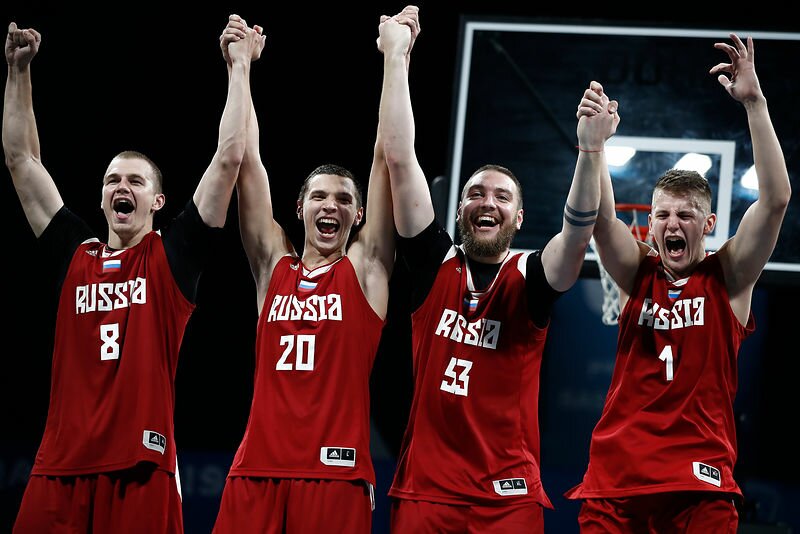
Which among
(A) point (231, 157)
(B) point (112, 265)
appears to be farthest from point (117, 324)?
(A) point (231, 157)

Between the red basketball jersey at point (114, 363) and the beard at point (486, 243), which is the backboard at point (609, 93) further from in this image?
the red basketball jersey at point (114, 363)

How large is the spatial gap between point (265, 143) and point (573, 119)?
3188 mm

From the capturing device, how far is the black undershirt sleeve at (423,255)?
3811mm

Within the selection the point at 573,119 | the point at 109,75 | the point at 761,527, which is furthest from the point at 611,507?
the point at 109,75

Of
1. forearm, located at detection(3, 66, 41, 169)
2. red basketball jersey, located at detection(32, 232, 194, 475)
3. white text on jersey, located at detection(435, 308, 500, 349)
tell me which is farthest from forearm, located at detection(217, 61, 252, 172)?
white text on jersey, located at detection(435, 308, 500, 349)

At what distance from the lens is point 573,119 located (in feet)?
19.7

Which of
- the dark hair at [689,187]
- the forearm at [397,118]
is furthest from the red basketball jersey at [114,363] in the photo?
the dark hair at [689,187]

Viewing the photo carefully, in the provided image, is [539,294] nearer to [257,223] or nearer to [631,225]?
[257,223]

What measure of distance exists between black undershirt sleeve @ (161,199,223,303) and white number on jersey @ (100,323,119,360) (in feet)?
1.04

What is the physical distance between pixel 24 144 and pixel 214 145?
13.0ft

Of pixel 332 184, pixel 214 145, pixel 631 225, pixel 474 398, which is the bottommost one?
pixel 474 398

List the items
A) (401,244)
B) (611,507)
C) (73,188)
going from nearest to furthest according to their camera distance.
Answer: (611,507)
(401,244)
(73,188)

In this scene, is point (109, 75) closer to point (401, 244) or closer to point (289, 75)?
point (289, 75)

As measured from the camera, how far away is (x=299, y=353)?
12.1 feet
